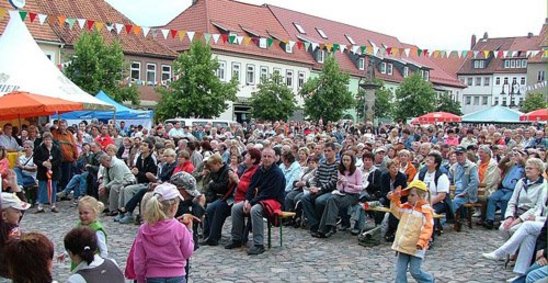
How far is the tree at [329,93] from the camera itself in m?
44.8

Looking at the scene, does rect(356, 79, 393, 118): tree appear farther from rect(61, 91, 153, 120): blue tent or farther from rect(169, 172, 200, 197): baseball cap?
rect(169, 172, 200, 197): baseball cap

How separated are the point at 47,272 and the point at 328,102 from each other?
137ft

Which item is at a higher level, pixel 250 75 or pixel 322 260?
pixel 250 75

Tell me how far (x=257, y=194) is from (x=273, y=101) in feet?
111

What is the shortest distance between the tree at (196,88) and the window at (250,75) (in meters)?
9.52

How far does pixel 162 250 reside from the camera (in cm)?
515

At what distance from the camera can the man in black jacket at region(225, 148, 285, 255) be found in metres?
9.06

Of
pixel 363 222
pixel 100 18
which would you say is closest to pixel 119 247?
pixel 363 222

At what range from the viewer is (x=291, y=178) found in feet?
37.7

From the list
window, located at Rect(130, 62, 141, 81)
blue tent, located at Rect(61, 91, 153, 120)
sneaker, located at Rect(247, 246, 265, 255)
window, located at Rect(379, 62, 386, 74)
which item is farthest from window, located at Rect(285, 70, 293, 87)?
sneaker, located at Rect(247, 246, 265, 255)

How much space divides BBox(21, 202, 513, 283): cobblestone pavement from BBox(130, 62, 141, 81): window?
3185cm

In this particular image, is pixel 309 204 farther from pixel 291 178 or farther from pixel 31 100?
pixel 31 100

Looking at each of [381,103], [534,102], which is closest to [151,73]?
[381,103]

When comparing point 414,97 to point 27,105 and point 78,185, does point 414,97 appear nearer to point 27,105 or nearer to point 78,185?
point 78,185
